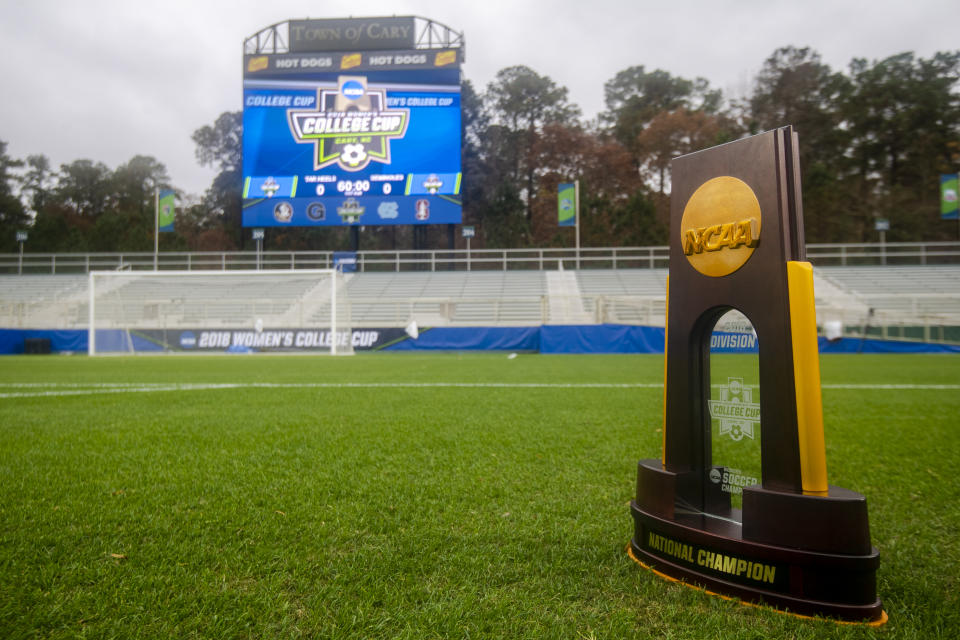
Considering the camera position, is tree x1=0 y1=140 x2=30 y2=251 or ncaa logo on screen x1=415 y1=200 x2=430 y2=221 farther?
tree x1=0 y1=140 x2=30 y2=251

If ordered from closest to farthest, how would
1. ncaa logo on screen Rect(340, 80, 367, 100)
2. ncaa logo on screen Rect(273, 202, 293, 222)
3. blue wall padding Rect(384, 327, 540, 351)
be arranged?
blue wall padding Rect(384, 327, 540, 351), ncaa logo on screen Rect(340, 80, 367, 100), ncaa logo on screen Rect(273, 202, 293, 222)

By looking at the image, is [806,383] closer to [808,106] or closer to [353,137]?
[353,137]

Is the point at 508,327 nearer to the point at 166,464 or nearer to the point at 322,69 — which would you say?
the point at 322,69

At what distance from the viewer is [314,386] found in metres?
6.41

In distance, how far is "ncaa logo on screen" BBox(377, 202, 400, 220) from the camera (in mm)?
23188

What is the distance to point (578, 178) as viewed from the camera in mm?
35656

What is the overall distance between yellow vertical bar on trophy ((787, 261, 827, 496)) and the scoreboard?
72.1ft

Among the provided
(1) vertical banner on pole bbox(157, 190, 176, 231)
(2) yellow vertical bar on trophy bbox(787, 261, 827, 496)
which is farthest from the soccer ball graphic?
(2) yellow vertical bar on trophy bbox(787, 261, 827, 496)

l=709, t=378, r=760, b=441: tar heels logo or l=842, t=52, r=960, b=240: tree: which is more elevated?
l=842, t=52, r=960, b=240: tree

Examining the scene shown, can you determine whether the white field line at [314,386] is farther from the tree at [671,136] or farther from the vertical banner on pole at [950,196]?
the tree at [671,136]

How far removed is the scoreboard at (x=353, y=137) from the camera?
22906mm

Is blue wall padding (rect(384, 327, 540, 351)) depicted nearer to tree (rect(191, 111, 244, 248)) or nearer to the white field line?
the white field line

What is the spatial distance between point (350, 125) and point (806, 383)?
23.7 meters

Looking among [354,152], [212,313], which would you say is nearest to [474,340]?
[212,313]
